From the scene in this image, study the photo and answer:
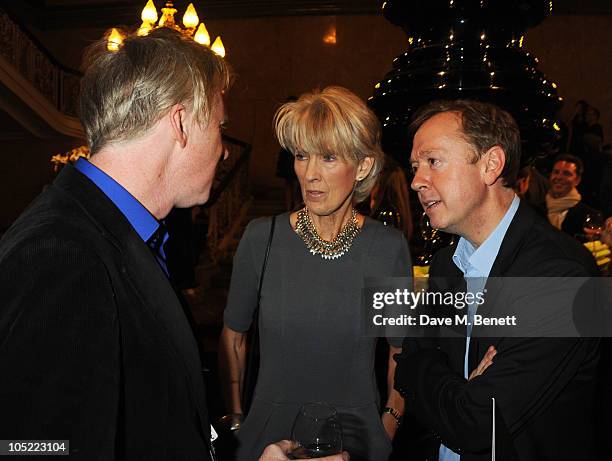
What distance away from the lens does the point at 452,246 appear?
2.10m

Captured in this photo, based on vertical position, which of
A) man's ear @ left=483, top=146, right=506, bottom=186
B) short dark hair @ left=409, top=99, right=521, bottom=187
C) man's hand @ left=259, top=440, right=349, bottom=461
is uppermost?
short dark hair @ left=409, top=99, right=521, bottom=187

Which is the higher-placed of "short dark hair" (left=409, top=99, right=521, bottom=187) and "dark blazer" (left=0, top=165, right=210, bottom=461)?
"short dark hair" (left=409, top=99, right=521, bottom=187)

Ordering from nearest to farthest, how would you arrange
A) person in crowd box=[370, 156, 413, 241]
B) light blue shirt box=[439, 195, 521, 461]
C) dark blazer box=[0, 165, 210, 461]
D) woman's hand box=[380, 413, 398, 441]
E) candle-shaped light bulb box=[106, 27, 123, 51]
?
dark blazer box=[0, 165, 210, 461]
candle-shaped light bulb box=[106, 27, 123, 51]
light blue shirt box=[439, 195, 521, 461]
woman's hand box=[380, 413, 398, 441]
person in crowd box=[370, 156, 413, 241]

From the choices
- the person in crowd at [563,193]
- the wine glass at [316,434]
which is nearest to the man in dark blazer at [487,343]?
the wine glass at [316,434]

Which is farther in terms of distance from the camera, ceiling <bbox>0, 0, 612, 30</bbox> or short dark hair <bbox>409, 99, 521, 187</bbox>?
ceiling <bbox>0, 0, 612, 30</bbox>

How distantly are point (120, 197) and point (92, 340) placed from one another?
371 mm

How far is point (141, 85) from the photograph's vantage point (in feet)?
4.24

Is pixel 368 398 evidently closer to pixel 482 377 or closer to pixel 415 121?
pixel 482 377

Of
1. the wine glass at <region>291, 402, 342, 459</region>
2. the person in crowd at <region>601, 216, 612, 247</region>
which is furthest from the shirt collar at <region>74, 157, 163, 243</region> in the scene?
the person in crowd at <region>601, 216, 612, 247</region>

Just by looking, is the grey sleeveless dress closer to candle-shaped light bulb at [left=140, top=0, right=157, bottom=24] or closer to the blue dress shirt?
the blue dress shirt

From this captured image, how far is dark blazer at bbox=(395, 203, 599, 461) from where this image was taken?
157 centimetres

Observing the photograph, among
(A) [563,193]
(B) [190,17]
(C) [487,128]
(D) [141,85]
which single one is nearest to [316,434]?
(D) [141,85]

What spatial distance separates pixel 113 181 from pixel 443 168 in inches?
40.8

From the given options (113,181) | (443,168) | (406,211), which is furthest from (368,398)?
(406,211)
